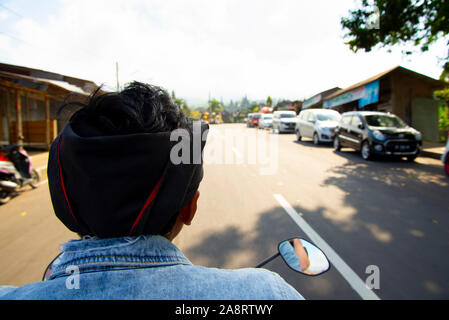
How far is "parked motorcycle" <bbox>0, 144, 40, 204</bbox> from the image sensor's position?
5.27m

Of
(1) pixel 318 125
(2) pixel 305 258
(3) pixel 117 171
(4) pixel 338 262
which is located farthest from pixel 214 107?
(3) pixel 117 171

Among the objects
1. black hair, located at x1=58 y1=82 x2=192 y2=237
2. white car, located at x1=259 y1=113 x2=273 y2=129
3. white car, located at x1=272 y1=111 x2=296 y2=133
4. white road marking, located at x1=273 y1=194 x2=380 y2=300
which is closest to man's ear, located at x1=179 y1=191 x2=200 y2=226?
black hair, located at x1=58 y1=82 x2=192 y2=237

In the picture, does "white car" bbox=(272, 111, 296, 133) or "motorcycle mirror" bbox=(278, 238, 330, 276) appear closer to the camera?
"motorcycle mirror" bbox=(278, 238, 330, 276)

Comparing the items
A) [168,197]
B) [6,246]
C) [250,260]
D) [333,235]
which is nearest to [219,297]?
[168,197]

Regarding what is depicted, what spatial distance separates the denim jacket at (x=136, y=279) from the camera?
2.08ft

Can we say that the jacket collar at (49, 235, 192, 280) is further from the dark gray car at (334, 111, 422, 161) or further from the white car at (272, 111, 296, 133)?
the white car at (272, 111, 296, 133)

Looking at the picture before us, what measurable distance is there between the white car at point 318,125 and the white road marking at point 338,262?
9.87 metres

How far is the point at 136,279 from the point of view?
2.19 feet

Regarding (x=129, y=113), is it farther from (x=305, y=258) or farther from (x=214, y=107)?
(x=214, y=107)

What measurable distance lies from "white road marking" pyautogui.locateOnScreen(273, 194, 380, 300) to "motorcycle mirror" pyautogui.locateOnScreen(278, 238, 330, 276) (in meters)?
1.50

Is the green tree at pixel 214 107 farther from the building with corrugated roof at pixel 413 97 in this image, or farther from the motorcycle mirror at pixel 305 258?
the motorcycle mirror at pixel 305 258

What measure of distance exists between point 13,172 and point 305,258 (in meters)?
6.38

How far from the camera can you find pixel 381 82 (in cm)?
1702
